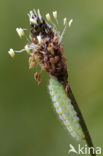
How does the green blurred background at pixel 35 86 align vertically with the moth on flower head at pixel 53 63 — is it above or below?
above

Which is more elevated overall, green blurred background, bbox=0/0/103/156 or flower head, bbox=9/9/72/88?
green blurred background, bbox=0/0/103/156

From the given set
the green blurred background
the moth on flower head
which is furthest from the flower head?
the green blurred background

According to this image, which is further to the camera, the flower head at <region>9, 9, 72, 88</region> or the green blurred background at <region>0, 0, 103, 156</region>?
the green blurred background at <region>0, 0, 103, 156</region>

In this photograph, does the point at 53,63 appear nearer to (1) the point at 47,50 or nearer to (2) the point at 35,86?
(1) the point at 47,50

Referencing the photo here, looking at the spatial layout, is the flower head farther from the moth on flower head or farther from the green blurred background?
the green blurred background

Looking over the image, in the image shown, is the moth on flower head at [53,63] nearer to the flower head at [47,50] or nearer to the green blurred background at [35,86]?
the flower head at [47,50]

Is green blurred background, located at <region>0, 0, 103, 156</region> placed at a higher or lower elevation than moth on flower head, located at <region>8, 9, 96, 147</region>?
higher

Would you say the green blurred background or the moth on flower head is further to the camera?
the green blurred background

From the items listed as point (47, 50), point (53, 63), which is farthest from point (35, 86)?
point (53, 63)

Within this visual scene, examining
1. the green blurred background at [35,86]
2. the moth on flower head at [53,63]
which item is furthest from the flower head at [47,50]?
the green blurred background at [35,86]
